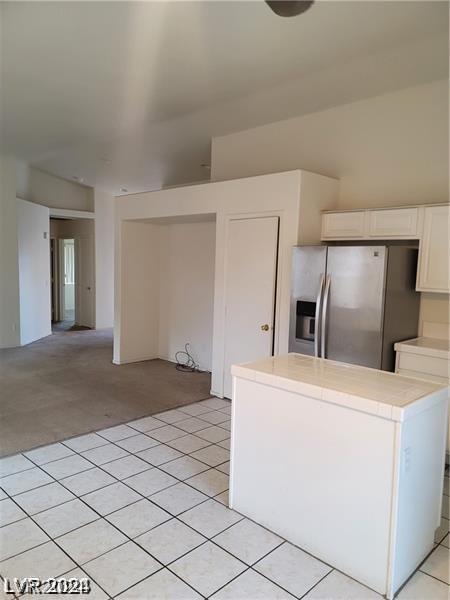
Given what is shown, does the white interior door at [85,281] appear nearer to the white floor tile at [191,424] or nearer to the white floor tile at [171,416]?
the white floor tile at [171,416]

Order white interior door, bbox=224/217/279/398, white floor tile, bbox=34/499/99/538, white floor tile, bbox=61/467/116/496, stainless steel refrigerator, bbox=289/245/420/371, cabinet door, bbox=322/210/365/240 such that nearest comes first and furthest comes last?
white floor tile, bbox=34/499/99/538, white floor tile, bbox=61/467/116/496, stainless steel refrigerator, bbox=289/245/420/371, cabinet door, bbox=322/210/365/240, white interior door, bbox=224/217/279/398

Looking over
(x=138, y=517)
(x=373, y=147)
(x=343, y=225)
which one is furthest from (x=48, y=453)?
(x=373, y=147)

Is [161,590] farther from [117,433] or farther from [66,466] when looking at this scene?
[117,433]

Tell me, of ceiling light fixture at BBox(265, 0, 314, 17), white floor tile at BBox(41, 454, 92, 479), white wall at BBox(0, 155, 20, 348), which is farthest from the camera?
white wall at BBox(0, 155, 20, 348)

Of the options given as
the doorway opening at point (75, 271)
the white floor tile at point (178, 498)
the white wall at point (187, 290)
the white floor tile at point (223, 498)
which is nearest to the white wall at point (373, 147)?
the white wall at point (187, 290)

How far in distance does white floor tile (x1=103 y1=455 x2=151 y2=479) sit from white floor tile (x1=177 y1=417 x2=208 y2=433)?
69 cm

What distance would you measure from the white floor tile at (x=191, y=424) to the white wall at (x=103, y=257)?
5833 millimetres

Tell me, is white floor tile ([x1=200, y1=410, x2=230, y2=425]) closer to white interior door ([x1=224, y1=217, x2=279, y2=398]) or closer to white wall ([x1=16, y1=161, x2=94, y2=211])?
white interior door ([x1=224, y1=217, x2=279, y2=398])

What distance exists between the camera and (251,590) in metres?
2.01

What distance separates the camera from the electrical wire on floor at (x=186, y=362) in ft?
20.1

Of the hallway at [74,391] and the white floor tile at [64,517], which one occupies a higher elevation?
the hallway at [74,391]

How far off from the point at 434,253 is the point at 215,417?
2.49 m

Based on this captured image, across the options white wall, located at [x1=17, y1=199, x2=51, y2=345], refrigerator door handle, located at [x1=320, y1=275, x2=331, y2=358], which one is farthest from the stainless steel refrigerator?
white wall, located at [x1=17, y1=199, x2=51, y2=345]

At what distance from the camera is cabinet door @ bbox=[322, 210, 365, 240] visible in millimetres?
3846
